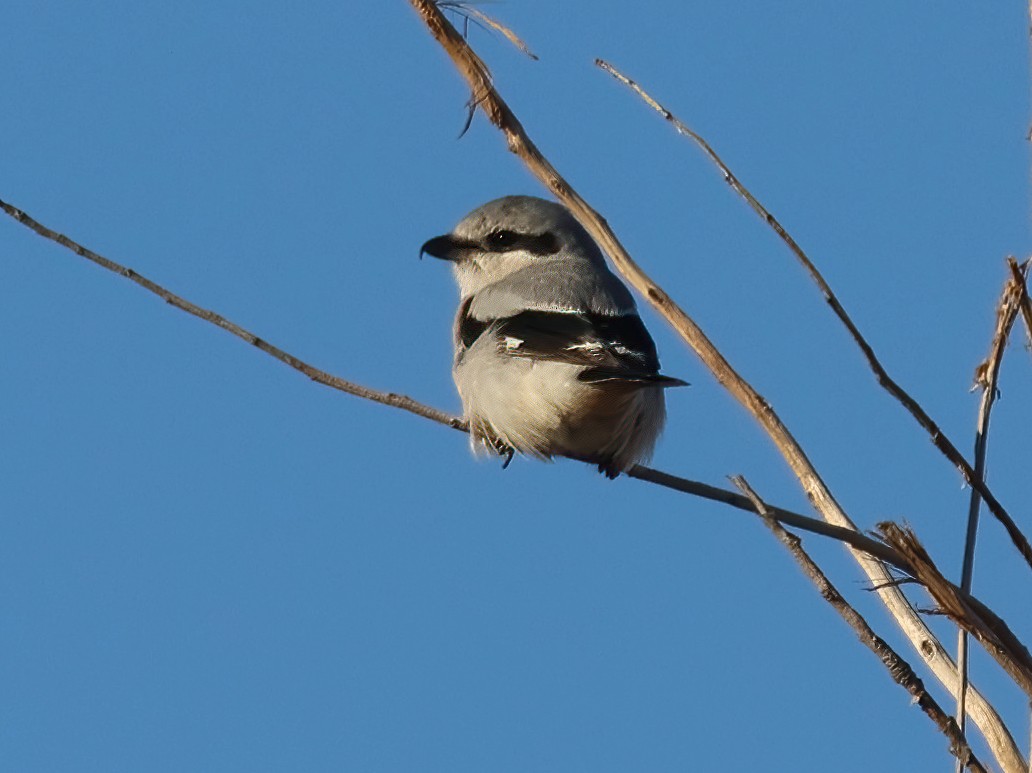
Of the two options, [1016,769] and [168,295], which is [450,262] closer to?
[168,295]

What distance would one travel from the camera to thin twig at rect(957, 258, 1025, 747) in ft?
7.17

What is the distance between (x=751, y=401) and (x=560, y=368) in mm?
1800

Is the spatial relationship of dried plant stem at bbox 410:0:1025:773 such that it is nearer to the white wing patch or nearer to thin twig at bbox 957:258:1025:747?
thin twig at bbox 957:258:1025:747

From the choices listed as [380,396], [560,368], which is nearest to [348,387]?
[380,396]

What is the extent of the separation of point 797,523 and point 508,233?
339 cm

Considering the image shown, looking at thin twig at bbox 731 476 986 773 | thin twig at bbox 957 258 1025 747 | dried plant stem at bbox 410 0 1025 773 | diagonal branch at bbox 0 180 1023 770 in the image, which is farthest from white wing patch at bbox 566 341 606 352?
thin twig at bbox 731 476 986 773

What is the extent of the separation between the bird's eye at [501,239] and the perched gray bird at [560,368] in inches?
8.2

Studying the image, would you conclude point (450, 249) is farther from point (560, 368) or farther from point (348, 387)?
point (348, 387)

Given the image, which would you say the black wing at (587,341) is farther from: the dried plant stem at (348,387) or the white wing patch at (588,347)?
the dried plant stem at (348,387)

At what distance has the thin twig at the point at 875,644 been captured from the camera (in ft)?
6.43

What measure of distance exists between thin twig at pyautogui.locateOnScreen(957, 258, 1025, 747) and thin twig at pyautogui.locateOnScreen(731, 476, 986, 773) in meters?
0.20

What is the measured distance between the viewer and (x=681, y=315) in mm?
2461

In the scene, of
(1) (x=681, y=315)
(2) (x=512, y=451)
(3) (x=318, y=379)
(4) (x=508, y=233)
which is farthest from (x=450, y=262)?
(1) (x=681, y=315)

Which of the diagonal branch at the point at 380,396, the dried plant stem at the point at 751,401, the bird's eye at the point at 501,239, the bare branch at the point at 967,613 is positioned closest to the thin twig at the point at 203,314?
the diagonal branch at the point at 380,396
